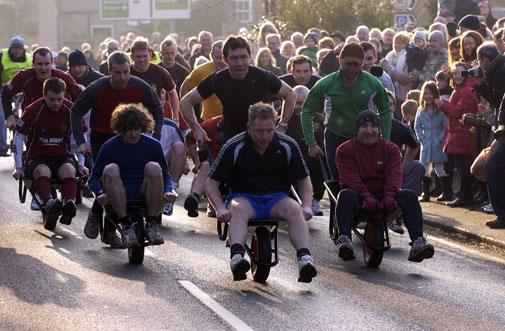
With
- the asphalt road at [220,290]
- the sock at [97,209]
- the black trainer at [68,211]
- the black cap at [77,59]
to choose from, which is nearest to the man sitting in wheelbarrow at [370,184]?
the asphalt road at [220,290]

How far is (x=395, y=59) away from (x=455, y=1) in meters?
3.69

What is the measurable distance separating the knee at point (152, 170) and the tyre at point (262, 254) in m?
1.36

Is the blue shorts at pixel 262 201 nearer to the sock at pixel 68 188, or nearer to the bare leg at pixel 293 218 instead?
the bare leg at pixel 293 218

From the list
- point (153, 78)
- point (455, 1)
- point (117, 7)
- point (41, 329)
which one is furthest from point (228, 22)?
point (41, 329)

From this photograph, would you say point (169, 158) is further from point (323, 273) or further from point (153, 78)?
point (323, 273)

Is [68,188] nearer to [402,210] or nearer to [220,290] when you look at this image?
[402,210]

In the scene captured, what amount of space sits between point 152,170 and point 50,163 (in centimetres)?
304

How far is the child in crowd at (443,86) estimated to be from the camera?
19078mm

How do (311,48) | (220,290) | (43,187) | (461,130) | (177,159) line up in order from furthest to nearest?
1. (311,48)
2. (461,130)
3. (177,159)
4. (43,187)
5. (220,290)

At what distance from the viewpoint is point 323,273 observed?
12555 mm

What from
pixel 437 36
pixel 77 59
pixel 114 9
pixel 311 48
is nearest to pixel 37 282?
pixel 77 59

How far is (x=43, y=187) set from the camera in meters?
15.4

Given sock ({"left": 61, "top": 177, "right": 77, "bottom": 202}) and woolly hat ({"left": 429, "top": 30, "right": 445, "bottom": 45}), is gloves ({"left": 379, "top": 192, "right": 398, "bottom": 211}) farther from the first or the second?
woolly hat ({"left": 429, "top": 30, "right": 445, "bottom": 45})

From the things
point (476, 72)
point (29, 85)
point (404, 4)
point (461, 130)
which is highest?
point (404, 4)
